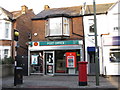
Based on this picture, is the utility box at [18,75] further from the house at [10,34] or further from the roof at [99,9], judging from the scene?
the roof at [99,9]

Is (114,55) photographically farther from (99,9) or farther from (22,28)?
(22,28)

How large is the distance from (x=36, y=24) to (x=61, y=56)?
477 centimetres

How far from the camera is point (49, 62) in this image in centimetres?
1791

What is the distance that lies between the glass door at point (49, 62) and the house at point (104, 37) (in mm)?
3618

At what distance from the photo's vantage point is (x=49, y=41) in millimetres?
17922

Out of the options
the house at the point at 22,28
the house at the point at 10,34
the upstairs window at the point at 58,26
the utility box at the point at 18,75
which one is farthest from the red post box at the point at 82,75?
the house at the point at 22,28

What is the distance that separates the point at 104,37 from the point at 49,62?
20.0 feet

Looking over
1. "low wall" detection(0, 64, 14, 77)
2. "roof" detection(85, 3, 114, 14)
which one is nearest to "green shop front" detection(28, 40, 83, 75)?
"low wall" detection(0, 64, 14, 77)

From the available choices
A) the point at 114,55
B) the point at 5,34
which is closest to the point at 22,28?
the point at 5,34

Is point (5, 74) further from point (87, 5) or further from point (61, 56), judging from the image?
point (87, 5)

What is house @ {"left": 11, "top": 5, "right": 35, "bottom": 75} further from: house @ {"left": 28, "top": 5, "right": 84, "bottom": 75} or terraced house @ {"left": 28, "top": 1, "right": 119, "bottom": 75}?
terraced house @ {"left": 28, "top": 1, "right": 119, "bottom": 75}

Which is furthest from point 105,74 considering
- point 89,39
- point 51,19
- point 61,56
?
point 51,19

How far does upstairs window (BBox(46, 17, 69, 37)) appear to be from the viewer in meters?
18.1

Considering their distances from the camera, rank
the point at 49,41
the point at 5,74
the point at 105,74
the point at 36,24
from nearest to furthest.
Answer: the point at 105,74 → the point at 5,74 → the point at 49,41 → the point at 36,24
